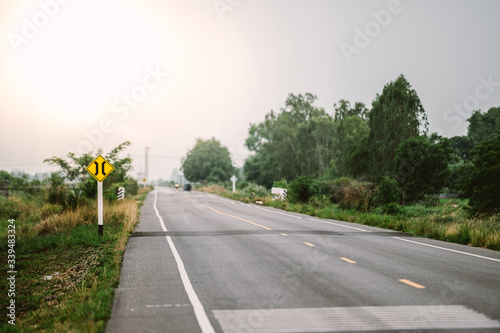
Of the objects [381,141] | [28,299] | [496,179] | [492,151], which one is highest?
[381,141]

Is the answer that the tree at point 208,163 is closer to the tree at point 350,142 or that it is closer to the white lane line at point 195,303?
the tree at point 350,142

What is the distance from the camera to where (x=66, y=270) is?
370 inches

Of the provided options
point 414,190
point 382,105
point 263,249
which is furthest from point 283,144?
point 263,249

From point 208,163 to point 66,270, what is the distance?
286 ft

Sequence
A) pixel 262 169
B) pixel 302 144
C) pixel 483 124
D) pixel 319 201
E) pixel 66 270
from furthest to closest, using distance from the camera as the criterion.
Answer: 1. pixel 262 169
2. pixel 483 124
3. pixel 302 144
4. pixel 319 201
5. pixel 66 270

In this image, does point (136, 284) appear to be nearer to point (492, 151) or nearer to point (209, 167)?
point (492, 151)

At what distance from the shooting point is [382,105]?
4000 centimetres

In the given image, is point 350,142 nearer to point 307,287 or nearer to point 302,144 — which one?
point 302,144

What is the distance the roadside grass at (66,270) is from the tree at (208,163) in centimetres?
7805

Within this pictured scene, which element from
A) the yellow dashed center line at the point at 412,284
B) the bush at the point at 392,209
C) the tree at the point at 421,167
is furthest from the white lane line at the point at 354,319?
the tree at the point at 421,167

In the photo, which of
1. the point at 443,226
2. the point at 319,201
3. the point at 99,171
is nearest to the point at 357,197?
the point at 319,201

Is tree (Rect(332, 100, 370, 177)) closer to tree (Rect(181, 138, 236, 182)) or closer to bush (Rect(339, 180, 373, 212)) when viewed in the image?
bush (Rect(339, 180, 373, 212))

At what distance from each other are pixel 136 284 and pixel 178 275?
88 centimetres

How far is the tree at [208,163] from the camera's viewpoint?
96562mm
